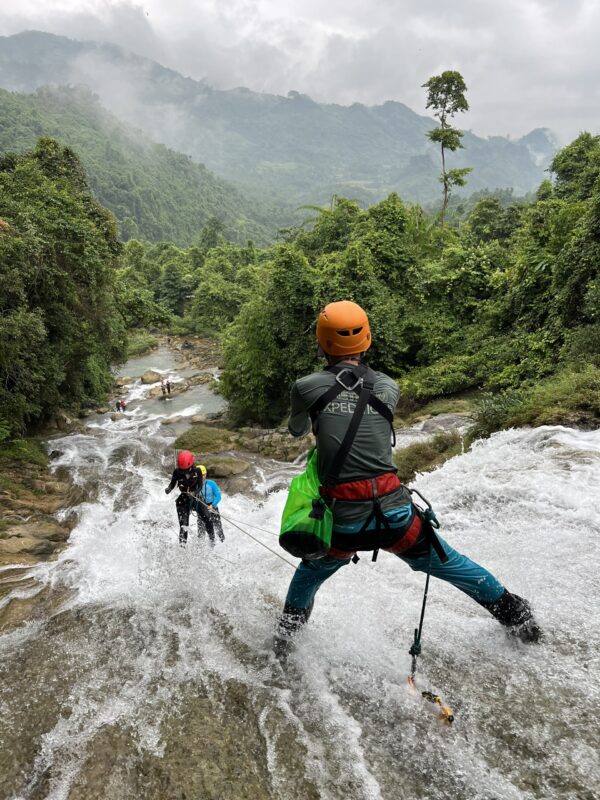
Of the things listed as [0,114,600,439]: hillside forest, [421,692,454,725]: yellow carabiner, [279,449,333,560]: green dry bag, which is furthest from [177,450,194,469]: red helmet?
[0,114,600,439]: hillside forest

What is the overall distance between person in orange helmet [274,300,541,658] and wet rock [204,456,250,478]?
10383mm

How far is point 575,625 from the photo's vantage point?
3416mm

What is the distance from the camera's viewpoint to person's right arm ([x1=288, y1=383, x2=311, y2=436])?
10.1ft

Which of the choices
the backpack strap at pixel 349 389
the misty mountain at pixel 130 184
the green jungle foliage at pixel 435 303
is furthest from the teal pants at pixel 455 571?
the misty mountain at pixel 130 184

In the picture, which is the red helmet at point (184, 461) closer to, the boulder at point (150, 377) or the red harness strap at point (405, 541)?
the red harness strap at point (405, 541)

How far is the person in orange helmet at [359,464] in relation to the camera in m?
2.98

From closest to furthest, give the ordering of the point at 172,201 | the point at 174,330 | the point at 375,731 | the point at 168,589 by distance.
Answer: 1. the point at 375,731
2. the point at 168,589
3. the point at 174,330
4. the point at 172,201

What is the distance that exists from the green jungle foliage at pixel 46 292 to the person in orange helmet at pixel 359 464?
11.3 metres

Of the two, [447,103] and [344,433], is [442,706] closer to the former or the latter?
[344,433]

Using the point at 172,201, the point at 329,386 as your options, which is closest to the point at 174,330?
the point at 329,386

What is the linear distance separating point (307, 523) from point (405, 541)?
680mm

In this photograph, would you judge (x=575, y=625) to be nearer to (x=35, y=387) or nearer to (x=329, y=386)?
(x=329, y=386)

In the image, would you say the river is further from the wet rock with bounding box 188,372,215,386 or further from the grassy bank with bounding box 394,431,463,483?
the wet rock with bounding box 188,372,215,386

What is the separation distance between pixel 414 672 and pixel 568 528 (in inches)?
90.5
